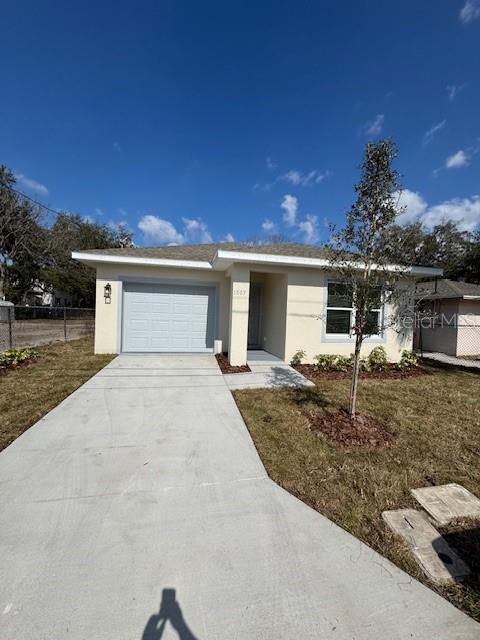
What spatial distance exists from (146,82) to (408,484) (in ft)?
40.0

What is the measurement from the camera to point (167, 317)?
908cm

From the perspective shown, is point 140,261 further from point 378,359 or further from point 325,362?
point 378,359

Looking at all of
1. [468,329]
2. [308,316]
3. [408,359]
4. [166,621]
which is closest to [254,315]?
[308,316]

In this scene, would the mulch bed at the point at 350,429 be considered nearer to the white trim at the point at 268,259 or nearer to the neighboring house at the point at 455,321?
the white trim at the point at 268,259

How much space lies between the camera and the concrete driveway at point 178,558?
4.99 ft

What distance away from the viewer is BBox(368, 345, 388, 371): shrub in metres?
8.01

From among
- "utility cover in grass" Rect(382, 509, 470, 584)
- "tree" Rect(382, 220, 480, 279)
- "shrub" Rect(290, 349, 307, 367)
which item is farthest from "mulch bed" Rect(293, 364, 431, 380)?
"tree" Rect(382, 220, 480, 279)

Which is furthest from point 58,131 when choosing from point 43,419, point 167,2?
point 43,419

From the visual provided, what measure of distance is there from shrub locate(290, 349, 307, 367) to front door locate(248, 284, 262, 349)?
2565 millimetres

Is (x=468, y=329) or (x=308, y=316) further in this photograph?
(x=468, y=329)

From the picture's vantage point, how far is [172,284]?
9047 mm

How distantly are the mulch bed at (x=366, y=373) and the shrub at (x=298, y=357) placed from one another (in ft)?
0.40

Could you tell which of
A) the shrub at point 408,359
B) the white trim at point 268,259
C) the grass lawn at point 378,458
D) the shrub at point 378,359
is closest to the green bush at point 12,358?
the white trim at point 268,259

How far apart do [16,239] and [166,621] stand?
29.9 m
